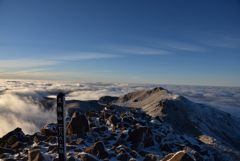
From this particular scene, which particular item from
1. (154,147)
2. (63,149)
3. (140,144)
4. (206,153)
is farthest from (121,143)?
(206,153)

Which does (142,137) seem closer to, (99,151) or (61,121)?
(99,151)

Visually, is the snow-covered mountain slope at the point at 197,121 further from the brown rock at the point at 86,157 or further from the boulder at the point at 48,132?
the brown rock at the point at 86,157

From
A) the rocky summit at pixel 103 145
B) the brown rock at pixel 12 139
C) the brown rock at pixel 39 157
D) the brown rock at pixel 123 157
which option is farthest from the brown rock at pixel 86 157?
the brown rock at pixel 12 139

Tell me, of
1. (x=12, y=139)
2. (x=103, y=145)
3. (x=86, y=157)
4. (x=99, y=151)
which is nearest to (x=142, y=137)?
(x=103, y=145)

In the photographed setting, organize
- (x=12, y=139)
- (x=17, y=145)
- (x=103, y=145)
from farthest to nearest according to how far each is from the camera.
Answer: (x=12, y=139) < (x=17, y=145) < (x=103, y=145)

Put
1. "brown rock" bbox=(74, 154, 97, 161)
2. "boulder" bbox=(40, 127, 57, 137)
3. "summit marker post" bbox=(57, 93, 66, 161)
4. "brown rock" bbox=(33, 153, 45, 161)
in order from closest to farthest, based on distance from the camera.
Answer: "summit marker post" bbox=(57, 93, 66, 161) < "brown rock" bbox=(33, 153, 45, 161) < "brown rock" bbox=(74, 154, 97, 161) < "boulder" bbox=(40, 127, 57, 137)

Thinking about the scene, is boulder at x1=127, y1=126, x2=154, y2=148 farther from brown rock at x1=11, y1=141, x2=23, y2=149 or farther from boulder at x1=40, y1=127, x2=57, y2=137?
brown rock at x1=11, y1=141, x2=23, y2=149

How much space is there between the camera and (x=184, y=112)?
39.2 metres

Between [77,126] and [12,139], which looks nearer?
[12,139]

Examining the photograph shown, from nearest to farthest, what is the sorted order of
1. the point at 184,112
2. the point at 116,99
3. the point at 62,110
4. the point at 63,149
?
1. the point at 62,110
2. the point at 63,149
3. the point at 184,112
4. the point at 116,99

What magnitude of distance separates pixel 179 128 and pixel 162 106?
9.16 meters

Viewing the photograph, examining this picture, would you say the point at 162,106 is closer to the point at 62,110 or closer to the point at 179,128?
the point at 179,128

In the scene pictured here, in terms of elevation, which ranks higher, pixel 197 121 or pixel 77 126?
pixel 77 126

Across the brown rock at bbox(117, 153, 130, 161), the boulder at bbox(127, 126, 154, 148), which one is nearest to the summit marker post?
the brown rock at bbox(117, 153, 130, 161)
